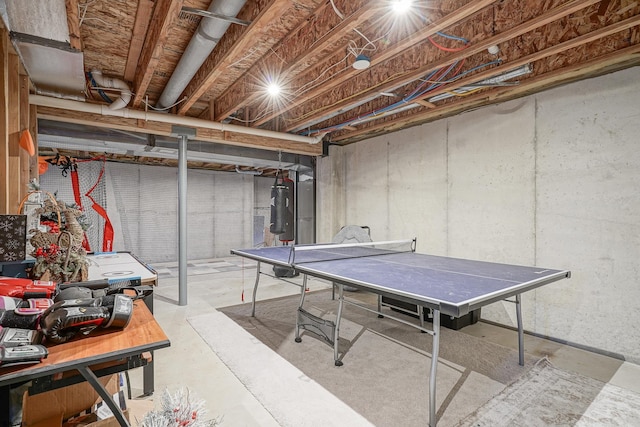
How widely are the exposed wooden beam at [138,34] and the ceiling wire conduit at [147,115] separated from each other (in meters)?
0.48

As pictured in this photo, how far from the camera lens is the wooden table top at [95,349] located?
2.79 ft

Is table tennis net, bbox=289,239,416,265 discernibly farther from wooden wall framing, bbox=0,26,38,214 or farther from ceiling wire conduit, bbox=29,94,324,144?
wooden wall framing, bbox=0,26,38,214

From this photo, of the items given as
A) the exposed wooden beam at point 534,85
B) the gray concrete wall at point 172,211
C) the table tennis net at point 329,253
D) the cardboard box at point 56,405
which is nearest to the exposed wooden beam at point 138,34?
the table tennis net at point 329,253

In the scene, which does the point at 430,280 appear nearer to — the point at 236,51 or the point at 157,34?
the point at 236,51

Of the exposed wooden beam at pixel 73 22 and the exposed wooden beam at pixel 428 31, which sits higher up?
the exposed wooden beam at pixel 73 22

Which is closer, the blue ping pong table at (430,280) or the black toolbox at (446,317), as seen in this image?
the blue ping pong table at (430,280)

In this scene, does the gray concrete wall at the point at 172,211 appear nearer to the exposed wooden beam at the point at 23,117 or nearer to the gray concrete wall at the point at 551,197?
the exposed wooden beam at the point at 23,117

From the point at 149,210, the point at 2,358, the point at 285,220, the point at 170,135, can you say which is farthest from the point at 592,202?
the point at 149,210

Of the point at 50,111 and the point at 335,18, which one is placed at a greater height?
the point at 335,18

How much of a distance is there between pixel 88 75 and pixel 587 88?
4.99m

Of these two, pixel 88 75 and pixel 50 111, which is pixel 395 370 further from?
pixel 50 111

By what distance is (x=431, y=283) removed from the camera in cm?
208

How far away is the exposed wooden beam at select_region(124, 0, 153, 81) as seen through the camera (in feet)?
7.41

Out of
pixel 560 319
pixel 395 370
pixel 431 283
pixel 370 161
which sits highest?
pixel 370 161
